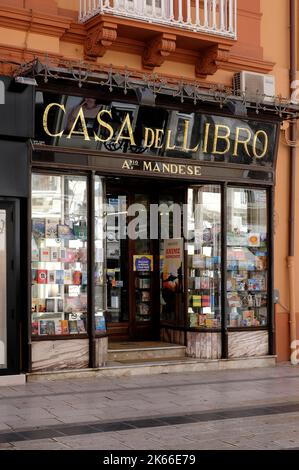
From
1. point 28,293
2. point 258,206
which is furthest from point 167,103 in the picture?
point 28,293

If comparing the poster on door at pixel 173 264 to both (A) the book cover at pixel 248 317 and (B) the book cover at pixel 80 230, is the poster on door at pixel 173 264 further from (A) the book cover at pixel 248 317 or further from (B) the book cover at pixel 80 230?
(B) the book cover at pixel 80 230

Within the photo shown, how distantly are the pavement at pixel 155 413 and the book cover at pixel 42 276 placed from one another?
1.57 meters

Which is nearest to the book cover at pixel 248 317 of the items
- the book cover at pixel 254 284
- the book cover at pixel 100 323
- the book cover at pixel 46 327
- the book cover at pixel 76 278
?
the book cover at pixel 254 284

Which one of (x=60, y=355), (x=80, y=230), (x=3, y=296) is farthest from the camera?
(x=80, y=230)

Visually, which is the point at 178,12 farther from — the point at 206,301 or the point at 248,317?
the point at 248,317

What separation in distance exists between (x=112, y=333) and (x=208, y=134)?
12.7 feet

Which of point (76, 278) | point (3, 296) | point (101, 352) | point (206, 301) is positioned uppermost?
point (76, 278)

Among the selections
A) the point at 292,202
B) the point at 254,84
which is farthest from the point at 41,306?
the point at 254,84

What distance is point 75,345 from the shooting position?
38.2 feet

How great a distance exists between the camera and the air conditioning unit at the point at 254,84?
43.7ft

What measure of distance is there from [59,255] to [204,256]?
2.78m

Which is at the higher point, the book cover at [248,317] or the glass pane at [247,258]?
the glass pane at [247,258]

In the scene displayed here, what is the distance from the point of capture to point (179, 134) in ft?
41.6
